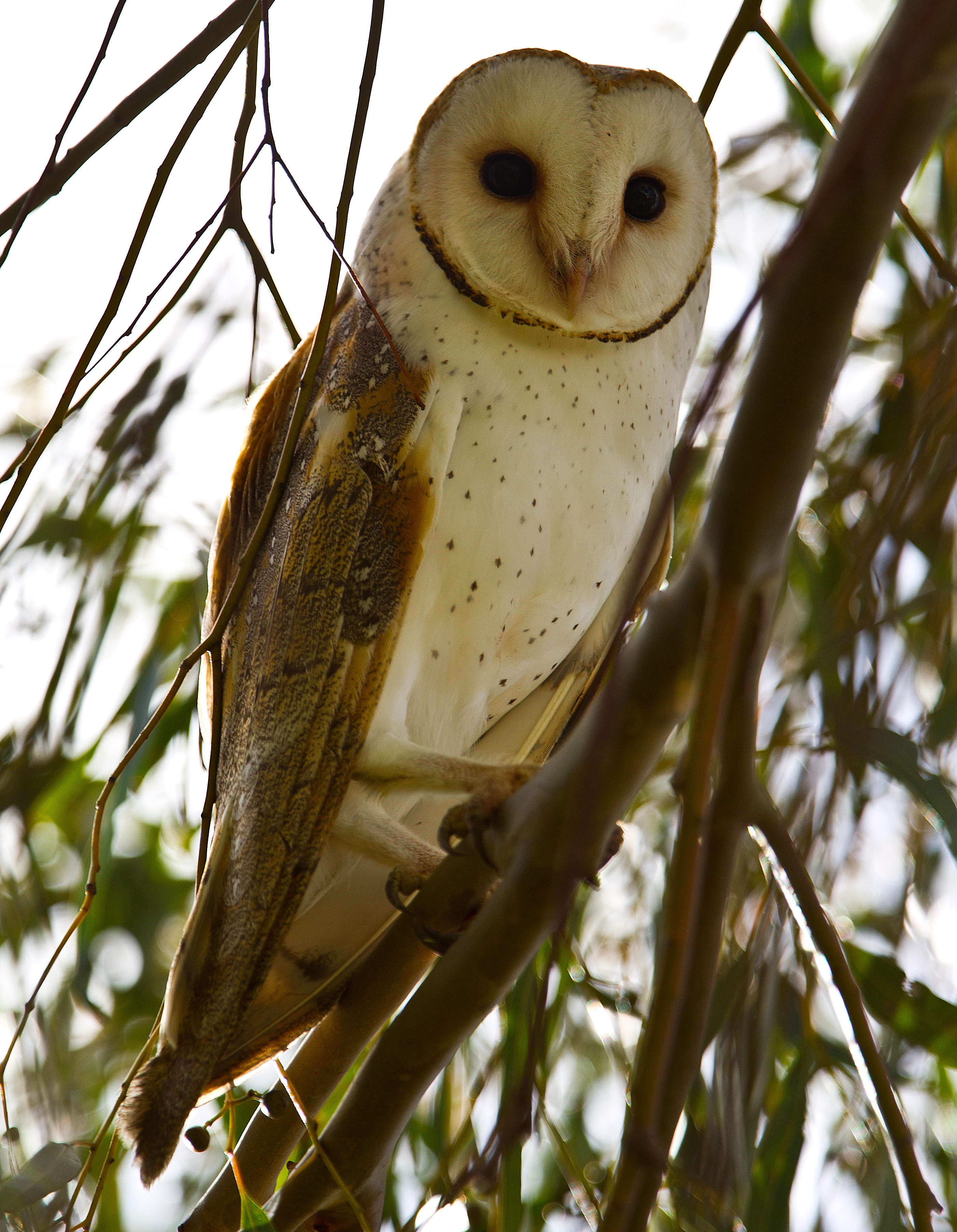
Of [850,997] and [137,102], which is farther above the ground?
[137,102]

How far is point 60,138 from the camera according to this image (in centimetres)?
100

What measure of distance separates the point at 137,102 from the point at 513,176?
0.52 metres

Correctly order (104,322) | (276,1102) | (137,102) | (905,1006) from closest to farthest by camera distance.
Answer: (104,322) < (137,102) < (276,1102) < (905,1006)

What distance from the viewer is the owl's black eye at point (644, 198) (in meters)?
1.55

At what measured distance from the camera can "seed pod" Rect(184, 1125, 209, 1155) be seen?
121 centimetres

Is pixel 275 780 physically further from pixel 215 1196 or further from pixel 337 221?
pixel 337 221

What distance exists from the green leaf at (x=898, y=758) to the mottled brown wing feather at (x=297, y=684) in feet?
1.64

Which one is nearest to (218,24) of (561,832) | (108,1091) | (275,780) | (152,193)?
(152,193)

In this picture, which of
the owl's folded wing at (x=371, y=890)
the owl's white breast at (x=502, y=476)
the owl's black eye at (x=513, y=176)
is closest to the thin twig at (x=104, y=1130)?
the owl's folded wing at (x=371, y=890)

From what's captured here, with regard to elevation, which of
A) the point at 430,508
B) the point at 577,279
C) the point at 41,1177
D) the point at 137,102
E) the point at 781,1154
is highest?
the point at 577,279

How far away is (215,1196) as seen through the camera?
4.13ft

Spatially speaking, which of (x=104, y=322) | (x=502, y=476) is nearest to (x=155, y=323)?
(x=104, y=322)

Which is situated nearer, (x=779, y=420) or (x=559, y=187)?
(x=779, y=420)

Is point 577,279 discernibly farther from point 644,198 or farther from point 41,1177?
point 41,1177
